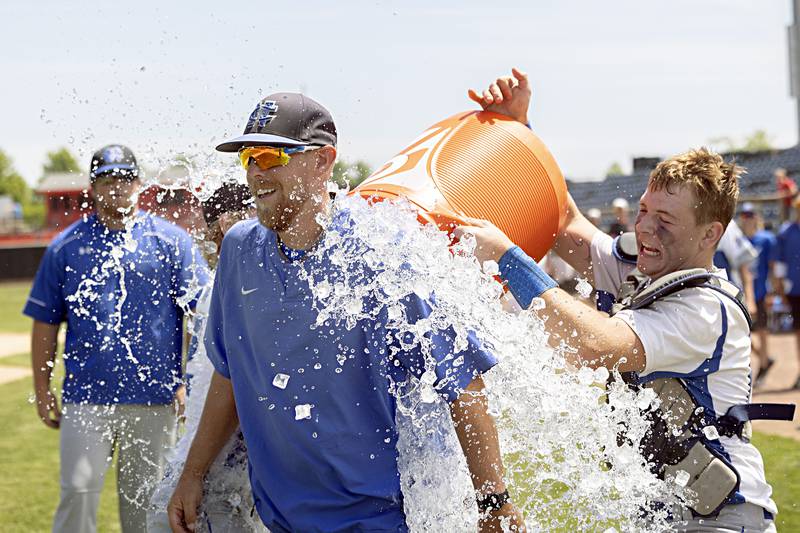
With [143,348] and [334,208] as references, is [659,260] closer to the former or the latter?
[334,208]

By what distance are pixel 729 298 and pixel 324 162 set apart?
1.33 m

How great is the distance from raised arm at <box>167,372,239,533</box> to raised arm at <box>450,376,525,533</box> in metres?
0.94

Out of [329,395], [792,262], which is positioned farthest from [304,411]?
[792,262]

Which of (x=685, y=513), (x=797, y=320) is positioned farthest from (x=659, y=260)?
(x=797, y=320)

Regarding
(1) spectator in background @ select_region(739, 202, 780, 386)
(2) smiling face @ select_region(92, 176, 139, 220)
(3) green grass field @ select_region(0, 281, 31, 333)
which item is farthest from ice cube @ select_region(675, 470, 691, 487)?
(3) green grass field @ select_region(0, 281, 31, 333)

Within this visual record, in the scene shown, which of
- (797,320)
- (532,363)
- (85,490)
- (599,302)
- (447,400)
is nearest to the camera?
(447,400)

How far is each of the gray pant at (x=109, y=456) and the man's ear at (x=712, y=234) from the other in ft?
10.3

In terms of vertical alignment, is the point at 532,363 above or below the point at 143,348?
above

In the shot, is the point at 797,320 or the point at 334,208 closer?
the point at 334,208

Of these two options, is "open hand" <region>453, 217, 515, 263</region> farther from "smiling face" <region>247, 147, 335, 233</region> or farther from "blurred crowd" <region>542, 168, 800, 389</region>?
"blurred crowd" <region>542, 168, 800, 389</region>

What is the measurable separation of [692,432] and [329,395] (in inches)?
44.4

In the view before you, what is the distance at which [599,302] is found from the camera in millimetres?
3631

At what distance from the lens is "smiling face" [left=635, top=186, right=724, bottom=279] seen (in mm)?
2943

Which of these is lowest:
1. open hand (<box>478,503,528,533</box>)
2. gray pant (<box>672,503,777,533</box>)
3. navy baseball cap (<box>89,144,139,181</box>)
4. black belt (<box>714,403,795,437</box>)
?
gray pant (<box>672,503,777,533</box>)
